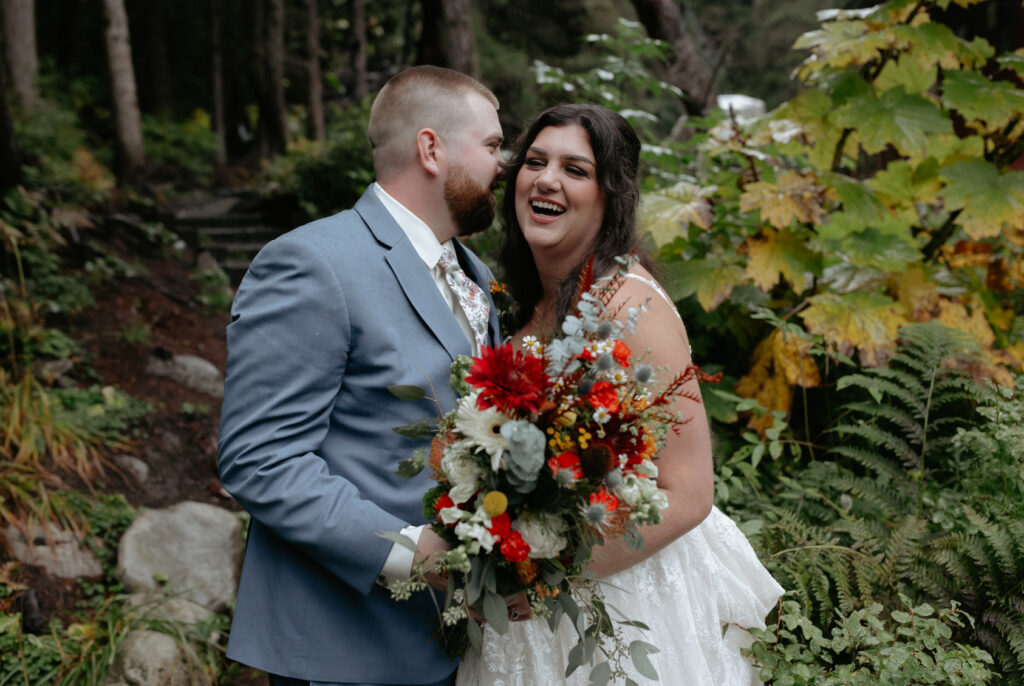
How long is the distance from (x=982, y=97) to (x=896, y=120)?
43 centimetres

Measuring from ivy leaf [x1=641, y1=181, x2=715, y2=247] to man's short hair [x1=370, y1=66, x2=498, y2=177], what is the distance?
142 cm

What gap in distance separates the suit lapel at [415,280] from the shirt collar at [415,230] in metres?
0.06

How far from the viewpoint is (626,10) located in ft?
56.0

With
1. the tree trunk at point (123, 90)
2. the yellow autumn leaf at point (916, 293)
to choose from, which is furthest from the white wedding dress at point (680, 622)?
the tree trunk at point (123, 90)

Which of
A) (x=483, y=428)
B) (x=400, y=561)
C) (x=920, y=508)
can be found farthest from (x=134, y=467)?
(x=920, y=508)

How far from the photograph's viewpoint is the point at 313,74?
1708cm

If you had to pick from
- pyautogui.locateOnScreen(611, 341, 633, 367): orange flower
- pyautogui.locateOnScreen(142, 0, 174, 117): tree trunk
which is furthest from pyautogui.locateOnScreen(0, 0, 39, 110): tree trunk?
pyautogui.locateOnScreen(611, 341, 633, 367): orange flower

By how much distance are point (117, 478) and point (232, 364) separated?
3.82 metres

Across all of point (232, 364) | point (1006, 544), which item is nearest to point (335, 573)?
point (232, 364)

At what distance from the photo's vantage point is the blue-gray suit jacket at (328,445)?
5.93 ft

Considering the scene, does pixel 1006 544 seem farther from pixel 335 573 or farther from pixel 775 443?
pixel 335 573

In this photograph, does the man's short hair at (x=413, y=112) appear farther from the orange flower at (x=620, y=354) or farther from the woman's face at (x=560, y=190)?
the orange flower at (x=620, y=354)

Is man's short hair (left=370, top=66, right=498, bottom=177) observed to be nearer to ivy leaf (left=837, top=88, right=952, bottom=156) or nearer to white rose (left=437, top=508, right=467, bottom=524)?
white rose (left=437, top=508, right=467, bottom=524)

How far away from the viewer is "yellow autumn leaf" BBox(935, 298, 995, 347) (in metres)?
3.73
